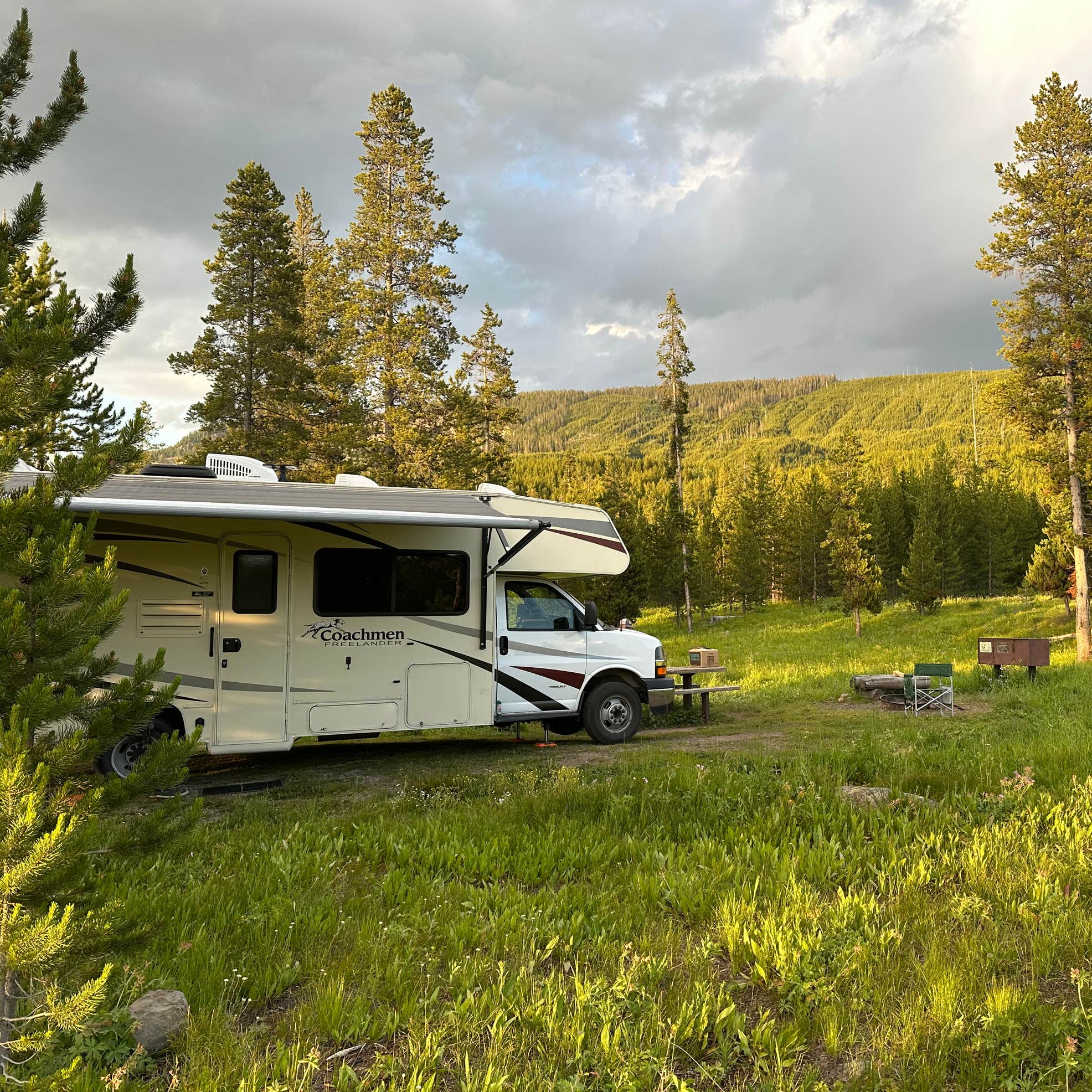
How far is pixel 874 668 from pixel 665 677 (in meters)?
10.7

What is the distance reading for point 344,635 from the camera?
28.2 feet

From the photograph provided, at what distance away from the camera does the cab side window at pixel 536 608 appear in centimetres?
983

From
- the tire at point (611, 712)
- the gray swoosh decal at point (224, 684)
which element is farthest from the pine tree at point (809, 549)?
the gray swoosh decal at point (224, 684)

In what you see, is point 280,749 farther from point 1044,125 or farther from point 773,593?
point 773,593

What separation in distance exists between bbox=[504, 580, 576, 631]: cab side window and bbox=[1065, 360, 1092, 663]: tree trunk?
1765cm

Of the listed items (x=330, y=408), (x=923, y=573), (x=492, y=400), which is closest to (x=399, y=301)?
(x=330, y=408)

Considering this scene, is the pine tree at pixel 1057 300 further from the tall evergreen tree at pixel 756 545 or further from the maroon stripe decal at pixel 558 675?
the tall evergreen tree at pixel 756 545

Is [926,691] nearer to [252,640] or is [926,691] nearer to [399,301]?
[252,640]

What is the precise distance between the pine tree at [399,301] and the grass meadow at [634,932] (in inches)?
620

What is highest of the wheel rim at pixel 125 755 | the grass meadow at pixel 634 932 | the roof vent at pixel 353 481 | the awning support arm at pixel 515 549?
the roof vent at pixel 353 481

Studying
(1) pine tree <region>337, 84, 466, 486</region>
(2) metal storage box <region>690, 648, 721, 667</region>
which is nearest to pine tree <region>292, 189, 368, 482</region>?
(1) pine tree <region>337, 84, 466, 486</region>

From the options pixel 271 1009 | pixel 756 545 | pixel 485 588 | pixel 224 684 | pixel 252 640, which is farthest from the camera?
pixel 756 545

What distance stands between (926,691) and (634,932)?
10784 millimetres

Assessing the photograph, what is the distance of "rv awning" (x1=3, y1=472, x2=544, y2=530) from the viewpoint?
680cm
